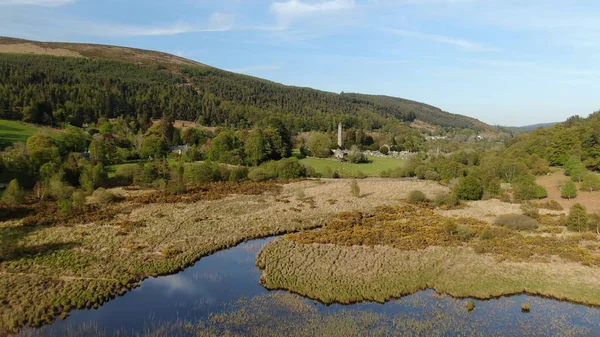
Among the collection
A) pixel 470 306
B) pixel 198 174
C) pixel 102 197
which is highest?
pixel 470 306

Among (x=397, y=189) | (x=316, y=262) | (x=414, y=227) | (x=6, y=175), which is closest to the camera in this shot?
(x=316, y=262)

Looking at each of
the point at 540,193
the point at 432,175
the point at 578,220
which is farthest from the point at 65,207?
the point at 432,175

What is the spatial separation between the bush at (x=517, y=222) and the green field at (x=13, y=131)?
6587cm

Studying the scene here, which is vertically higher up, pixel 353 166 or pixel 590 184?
pixel 590 184

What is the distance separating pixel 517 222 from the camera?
33.5m

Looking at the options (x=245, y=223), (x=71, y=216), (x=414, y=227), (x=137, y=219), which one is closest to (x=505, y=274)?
(x=414, y=227)

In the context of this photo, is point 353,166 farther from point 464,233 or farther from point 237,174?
point 464,233

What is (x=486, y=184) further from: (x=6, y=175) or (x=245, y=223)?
(x=6, y=175)

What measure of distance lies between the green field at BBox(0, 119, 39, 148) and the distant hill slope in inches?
256

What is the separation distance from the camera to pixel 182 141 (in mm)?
81875

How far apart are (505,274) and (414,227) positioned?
10224 mm

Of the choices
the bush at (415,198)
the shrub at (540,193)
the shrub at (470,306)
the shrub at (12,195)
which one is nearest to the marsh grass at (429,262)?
the shrub at (470,306)

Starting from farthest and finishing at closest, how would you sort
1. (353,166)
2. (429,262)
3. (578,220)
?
(353,166) → (578,220) → (429,262)

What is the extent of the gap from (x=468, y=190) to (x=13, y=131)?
72.7 meters
